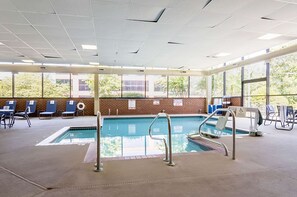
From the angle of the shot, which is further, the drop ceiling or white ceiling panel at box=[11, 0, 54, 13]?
the drop ceiling

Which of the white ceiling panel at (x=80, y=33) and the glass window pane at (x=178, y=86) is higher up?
the white ceiling panel at (x=80, y=33)

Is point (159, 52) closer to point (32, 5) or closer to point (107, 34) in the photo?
point (107, 34)

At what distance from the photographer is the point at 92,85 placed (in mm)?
11023

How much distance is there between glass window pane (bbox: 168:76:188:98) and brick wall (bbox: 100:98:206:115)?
44 cm

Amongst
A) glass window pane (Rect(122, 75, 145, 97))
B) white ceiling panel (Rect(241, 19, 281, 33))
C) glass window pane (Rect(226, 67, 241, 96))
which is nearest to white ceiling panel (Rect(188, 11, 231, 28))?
white ceiling panel (Rect(241, 19, 281, 33))

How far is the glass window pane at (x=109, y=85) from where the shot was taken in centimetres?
1110

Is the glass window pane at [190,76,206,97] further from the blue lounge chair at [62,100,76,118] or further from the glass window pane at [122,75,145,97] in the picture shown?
the blue lounge chair at [62,100,76,118]

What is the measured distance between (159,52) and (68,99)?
19.8 feet

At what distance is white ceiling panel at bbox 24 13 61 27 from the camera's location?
4148 mm

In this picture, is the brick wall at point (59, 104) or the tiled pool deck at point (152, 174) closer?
the tiled pool deck at point (152, 174)

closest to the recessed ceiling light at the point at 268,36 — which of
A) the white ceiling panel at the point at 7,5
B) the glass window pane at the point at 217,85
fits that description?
the glass window pane at the point at 217,85

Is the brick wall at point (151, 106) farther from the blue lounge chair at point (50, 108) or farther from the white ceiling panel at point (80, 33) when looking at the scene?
the white ceiling panel at point (80, 33)

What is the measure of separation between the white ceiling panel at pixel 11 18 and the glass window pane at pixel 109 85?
21.5 ft

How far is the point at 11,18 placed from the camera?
14.1ft
